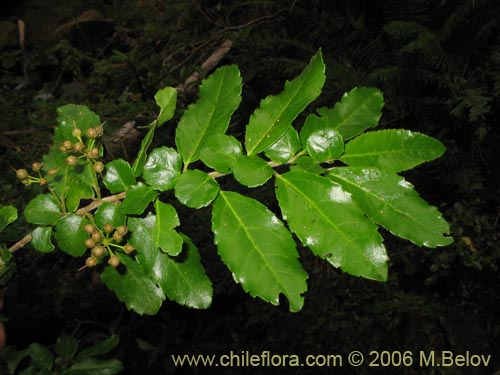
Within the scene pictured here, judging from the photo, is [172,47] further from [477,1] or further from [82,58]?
[477,1]

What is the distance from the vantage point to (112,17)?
248 inches

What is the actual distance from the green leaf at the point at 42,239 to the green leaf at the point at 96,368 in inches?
39.3

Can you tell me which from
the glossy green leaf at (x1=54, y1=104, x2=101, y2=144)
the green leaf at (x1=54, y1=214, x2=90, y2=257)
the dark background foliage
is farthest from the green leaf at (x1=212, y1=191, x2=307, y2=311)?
the dark background foliage

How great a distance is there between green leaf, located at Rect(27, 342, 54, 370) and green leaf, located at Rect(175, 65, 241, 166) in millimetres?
1401

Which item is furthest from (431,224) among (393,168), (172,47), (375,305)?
(172,47)

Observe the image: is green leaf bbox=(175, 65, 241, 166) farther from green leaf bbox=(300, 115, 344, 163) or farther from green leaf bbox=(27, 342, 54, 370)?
green leaf bbox=(27, 342, 54, 370)

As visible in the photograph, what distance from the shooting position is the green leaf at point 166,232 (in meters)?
0.95

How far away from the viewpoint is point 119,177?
109 centimetres

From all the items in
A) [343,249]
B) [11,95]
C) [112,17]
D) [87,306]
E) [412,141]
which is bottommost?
[87,306]

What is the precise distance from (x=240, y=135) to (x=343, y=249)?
10.4ft

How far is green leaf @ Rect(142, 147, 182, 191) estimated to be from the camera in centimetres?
105

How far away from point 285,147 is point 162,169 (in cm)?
30

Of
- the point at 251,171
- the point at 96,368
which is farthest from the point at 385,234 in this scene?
the point at 251,171

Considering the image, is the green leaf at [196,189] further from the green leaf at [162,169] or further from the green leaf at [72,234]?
the green leaf at [72,234]
